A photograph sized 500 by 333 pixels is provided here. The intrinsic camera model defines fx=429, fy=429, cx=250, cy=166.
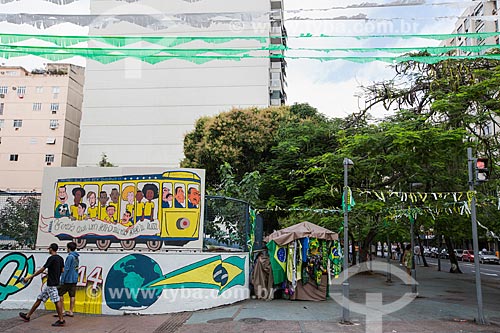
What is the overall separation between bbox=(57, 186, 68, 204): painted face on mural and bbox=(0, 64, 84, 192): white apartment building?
44.8 m

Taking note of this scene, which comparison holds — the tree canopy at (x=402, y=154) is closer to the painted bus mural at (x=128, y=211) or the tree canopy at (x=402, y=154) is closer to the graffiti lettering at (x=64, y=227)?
the painted bus mural at (x=128, y=211)

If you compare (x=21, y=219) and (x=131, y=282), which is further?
(x=21, y=219)

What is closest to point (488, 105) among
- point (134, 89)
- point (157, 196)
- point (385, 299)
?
point (385, 299)

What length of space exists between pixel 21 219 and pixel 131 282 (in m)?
3.88

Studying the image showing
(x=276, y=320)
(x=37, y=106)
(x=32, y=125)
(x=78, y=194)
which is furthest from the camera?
(x=37, y=106)

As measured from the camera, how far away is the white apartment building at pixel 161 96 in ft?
157

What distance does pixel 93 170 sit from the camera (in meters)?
12.2

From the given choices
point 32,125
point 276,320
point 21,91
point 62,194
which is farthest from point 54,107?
point 276,320

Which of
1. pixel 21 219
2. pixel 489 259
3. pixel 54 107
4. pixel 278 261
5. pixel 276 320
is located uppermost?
pixel 54 107

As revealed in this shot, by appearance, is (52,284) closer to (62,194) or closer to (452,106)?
(62,194)

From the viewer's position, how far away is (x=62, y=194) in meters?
12.3

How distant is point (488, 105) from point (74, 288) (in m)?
13.2

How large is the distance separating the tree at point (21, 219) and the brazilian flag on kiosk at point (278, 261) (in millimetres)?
7115

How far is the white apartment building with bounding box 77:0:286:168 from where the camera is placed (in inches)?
1885
